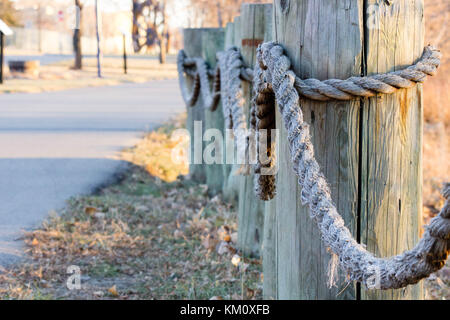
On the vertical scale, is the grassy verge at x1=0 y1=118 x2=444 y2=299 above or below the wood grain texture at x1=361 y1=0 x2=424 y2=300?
below

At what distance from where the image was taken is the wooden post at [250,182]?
4129 millimetres

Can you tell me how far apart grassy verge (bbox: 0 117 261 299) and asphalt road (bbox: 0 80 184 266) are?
0.82 ft

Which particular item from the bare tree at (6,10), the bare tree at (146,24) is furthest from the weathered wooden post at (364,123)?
the bare tree at (146,24)

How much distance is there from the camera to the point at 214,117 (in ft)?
19.7

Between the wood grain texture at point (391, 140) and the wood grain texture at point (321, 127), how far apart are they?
0.05 m

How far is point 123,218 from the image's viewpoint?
5184mm

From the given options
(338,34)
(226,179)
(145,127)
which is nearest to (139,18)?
(145,127)

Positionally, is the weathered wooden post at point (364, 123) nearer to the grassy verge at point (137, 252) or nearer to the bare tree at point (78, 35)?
the grassy verge at point (137, 252)

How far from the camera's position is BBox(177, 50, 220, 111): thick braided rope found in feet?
18.2

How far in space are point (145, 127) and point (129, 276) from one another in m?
6.35

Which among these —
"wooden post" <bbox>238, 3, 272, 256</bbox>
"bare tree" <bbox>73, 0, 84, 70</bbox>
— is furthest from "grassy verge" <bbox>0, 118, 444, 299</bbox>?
"bare tree" <bbox>73, 0, 84, 70</bbox>

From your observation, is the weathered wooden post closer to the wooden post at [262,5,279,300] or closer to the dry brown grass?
the wooden post at [262,5,279,300]

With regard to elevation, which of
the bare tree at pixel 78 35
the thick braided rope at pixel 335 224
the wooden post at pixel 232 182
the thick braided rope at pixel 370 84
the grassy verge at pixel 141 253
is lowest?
the grassy verge at pixel 141 253
